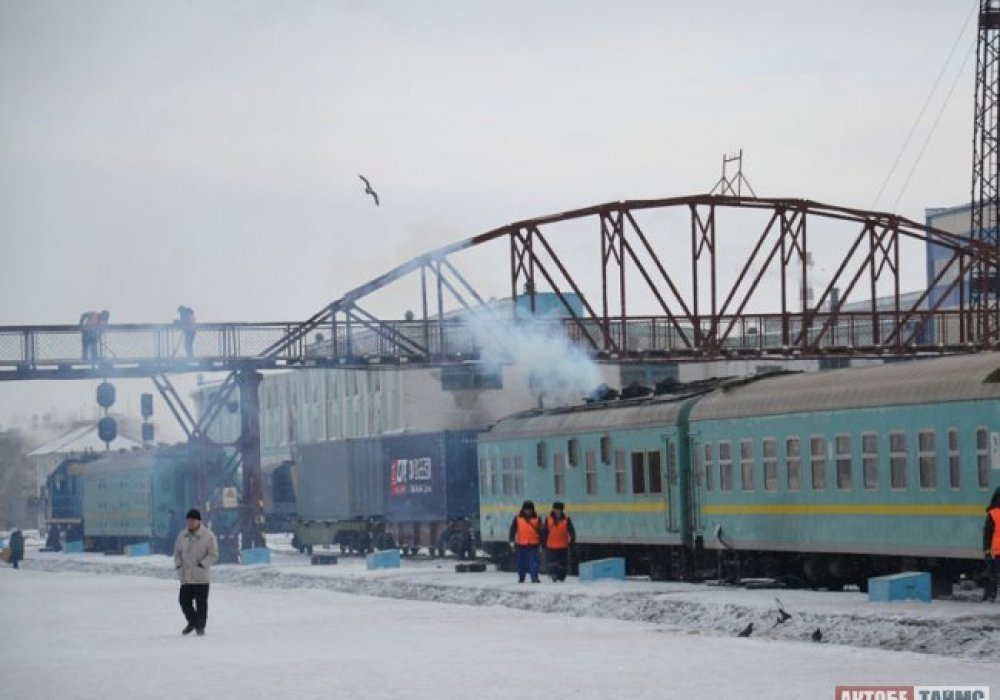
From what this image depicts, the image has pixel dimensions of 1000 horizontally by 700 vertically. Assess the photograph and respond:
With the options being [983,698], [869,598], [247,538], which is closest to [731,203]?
[247,538]

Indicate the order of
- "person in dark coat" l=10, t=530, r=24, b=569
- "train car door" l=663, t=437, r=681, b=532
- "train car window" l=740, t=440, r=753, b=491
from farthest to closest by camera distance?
"person in dark coat" l=10, t=530, r=24, b=569 → "train car door" l=663, t=437, r=681, b=532 → "train car window" l=740, t=440, r=753, b=491

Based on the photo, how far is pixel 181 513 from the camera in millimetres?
78750

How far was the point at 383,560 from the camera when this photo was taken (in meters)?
51.1

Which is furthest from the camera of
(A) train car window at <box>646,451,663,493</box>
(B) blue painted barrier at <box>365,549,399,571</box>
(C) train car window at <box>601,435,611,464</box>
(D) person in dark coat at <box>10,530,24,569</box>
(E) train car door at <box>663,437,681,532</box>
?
(D) person in dark coat at <box>10,530,24,569</box>

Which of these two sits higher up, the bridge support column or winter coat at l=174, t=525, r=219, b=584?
the bridge support column

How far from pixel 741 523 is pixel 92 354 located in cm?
3169

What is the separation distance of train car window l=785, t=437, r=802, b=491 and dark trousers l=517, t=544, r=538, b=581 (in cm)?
664

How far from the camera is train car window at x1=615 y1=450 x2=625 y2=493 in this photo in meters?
41.2

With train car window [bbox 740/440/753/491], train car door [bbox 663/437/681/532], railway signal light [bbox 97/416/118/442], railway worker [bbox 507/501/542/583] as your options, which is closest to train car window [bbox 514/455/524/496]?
railway worker [bbox 507/501/542/583]

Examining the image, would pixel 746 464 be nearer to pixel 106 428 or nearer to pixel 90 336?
pixel 90 336

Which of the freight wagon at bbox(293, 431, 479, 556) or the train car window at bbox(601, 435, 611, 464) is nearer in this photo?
the train car window at bbox(601, 435, 611, 464)

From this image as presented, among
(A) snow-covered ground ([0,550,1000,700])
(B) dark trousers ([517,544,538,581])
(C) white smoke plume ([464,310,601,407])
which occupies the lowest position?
(A) snow-covered ground ([0,550,1000,700])

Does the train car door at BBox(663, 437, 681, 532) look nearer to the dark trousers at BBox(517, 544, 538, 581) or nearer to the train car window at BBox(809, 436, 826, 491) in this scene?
the dark trousers at BBox(517, 544, 538, 581)

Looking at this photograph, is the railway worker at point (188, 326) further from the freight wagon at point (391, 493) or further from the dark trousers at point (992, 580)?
the dark trousers at point (992, 580)
